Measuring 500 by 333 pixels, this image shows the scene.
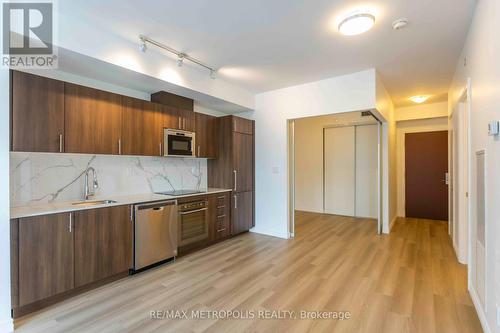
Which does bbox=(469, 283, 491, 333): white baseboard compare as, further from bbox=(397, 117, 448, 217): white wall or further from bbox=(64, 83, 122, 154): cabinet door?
bbox=(397, 117, 448, 217): white wall

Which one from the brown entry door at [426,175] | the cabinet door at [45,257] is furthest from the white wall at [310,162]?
the cabinet door at [45,257]

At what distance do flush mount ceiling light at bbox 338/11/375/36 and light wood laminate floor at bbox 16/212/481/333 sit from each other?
2699 mm

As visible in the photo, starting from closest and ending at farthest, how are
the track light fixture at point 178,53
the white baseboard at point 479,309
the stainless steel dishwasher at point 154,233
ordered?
the white baseboard at point 479,309
the track light fixture at point 178,53
the stainless steel dishwasher at point 154,233

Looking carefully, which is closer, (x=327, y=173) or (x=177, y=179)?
(x=177, y=179)

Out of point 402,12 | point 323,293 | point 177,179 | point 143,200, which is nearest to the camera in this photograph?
point 402,12

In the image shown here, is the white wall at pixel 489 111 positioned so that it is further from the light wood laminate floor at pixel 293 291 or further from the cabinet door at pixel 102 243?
the cabinet door at pixel 102 243

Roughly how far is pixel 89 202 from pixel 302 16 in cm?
318

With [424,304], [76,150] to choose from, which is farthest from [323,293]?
[76,150]

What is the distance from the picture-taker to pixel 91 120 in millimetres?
2793

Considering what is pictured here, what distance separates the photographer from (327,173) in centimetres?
667

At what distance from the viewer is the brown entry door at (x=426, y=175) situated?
593 centimetres

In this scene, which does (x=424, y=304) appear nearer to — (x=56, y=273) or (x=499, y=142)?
(x=499, y=142)

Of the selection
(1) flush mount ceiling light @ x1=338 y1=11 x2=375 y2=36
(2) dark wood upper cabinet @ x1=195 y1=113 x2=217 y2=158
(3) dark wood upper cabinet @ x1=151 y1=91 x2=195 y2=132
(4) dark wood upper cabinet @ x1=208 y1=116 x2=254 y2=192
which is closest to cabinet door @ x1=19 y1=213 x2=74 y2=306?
(3) dark wood upper cabinet @ x1=151 y1=91 x2=195 y2=132

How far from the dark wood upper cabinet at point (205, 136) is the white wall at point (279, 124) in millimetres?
913
